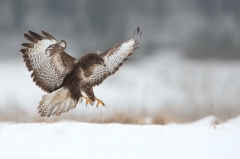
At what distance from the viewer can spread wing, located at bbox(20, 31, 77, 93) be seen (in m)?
2.68

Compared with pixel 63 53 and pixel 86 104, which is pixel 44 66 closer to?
pixel 63 53

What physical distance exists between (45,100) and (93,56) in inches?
21.5

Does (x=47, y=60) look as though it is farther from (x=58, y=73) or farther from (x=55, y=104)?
(x=55, y=104)

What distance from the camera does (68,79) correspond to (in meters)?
2.88

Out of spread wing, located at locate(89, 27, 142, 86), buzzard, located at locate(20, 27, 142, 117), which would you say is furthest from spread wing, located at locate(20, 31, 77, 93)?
spread wing, located at locate(89, 27, 142, 86)

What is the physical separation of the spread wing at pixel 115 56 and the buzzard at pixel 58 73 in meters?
0.16

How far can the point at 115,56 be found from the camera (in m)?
3.25

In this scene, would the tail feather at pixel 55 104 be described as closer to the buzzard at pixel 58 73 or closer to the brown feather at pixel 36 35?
the buzzard at pixel 58 73

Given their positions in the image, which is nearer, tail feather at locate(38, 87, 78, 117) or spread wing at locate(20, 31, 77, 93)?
spread wing at locate(20, 31, 77, 93)

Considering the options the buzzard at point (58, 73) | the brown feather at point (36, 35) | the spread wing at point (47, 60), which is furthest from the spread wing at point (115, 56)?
the brown feather at point (36, 35)

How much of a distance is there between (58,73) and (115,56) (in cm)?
62

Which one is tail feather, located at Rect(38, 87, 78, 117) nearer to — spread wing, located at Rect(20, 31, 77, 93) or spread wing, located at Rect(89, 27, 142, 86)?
spread wing, located at Rect(20, 31, 77, 93)

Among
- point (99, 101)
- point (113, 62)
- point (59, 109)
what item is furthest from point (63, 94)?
point (113, 62)


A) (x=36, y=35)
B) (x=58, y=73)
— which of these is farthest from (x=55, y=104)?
(x=36, y=35)
